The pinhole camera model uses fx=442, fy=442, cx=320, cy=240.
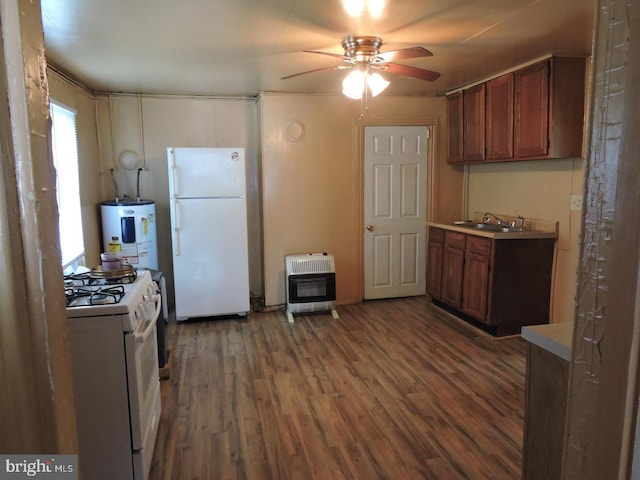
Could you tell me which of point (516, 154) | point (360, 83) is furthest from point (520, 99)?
point (360, 83)

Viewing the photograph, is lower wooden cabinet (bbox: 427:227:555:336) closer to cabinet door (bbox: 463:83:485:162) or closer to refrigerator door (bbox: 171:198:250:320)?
cabinet door (bbox: 463:83:485:162)

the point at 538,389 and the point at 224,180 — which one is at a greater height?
the point at 224,180

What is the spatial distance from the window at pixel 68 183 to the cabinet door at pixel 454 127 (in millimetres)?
3692

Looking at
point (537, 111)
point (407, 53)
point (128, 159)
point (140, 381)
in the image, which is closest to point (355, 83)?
point (407, 53)

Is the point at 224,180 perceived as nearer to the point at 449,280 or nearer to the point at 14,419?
the point at 449,280

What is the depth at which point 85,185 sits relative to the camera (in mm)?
3992

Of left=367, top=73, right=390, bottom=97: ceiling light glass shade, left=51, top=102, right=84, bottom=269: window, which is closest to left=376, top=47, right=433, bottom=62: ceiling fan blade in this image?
left=367, top=73, right=390, bottom=97: ceiling light glass shade

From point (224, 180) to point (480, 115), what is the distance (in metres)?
2.58

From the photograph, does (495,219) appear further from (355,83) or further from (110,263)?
(110,263)

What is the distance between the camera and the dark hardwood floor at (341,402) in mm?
2287

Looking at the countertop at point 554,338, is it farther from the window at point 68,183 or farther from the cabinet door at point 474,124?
the window at point 68,183

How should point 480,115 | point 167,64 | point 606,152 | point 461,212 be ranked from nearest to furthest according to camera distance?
point 606,152, point 167,64, point 480,115, point 461,212

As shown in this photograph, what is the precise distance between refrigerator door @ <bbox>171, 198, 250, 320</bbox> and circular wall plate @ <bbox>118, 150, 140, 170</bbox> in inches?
33.9

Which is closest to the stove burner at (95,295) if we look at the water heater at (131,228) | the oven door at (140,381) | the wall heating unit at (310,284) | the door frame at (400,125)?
the oven door at (140,381)
